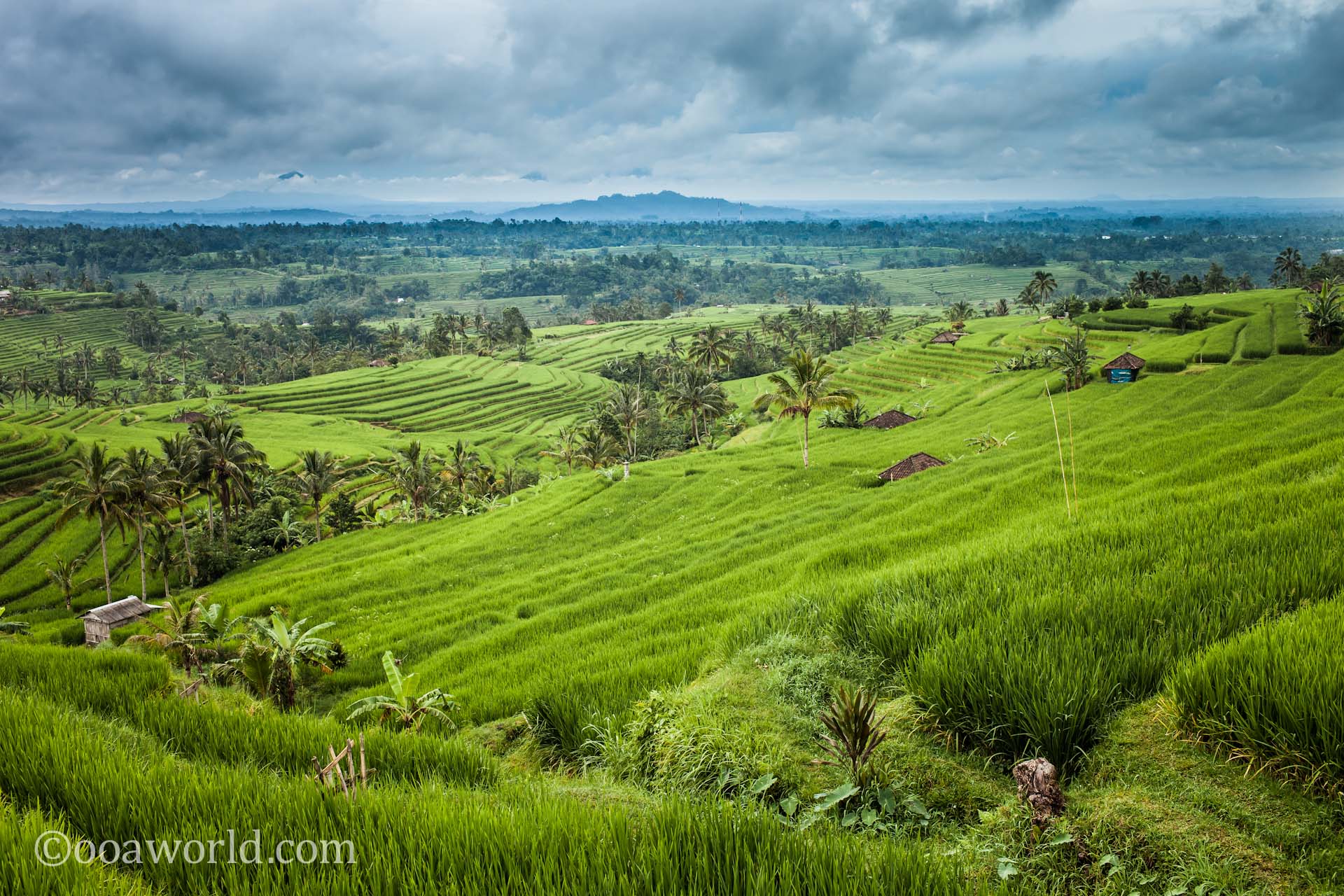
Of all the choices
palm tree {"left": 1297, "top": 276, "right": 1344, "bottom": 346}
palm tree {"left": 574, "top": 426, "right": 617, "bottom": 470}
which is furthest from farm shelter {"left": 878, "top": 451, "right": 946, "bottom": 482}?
palm tree {"left": 1297, "top": 276, "right": 1344, "bottom": 346}

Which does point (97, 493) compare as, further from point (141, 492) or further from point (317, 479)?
point (317, 479)

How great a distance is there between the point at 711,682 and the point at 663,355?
11139cm

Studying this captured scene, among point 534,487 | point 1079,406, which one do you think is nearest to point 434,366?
point 534,487

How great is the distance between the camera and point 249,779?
11.9ft

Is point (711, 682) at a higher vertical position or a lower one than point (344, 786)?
lower

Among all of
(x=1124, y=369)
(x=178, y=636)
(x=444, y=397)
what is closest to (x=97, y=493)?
(x=178, y=636)

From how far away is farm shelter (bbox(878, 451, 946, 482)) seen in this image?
30938mm

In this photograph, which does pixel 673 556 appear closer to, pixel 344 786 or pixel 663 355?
pixel 344 786

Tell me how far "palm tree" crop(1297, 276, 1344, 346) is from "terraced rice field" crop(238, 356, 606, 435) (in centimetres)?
7483

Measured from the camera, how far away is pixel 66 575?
44.3 meters

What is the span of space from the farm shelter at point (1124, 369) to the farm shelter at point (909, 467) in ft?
63.5

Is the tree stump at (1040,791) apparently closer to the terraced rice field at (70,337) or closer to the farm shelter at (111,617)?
the farm shelter at (111,617)

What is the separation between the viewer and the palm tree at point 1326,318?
129 ft

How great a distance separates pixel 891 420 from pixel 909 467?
2017cm
